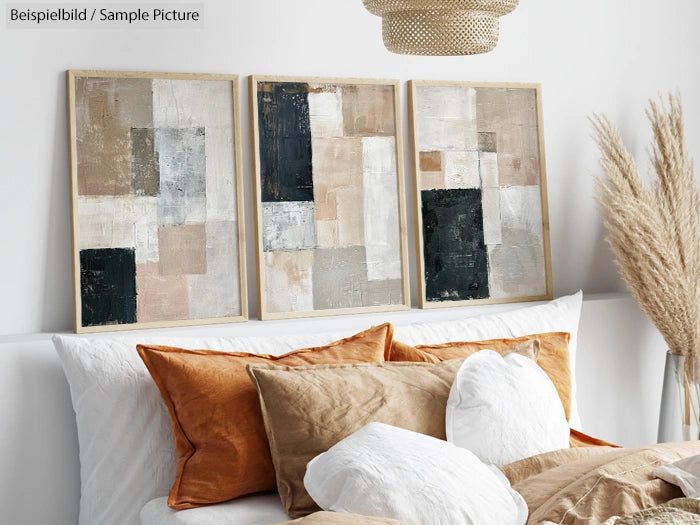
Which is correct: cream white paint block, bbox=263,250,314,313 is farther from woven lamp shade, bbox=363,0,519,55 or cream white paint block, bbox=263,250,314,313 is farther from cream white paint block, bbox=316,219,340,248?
woven lamp shade, bbox=363,0,519,55

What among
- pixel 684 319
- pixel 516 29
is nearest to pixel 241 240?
pixel 516 29

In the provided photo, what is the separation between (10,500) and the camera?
7.75ft

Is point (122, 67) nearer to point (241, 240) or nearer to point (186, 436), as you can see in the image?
point (241, 240)

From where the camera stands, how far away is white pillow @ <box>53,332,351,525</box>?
7.51 ft

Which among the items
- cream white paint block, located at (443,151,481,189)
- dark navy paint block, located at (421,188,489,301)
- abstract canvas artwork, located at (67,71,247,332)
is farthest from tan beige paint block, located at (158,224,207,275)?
cream white paint block, located at (443,151,481,189)

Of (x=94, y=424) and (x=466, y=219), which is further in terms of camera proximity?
(x=466, y=219)

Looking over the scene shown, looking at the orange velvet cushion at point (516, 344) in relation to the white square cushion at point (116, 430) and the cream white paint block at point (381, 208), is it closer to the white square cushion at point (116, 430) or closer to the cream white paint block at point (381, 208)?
the cream white paint block at point (381, 208)

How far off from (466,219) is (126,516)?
1.48 m

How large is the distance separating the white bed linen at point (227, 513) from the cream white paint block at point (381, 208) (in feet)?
3.05

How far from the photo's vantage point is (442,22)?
2.12 meters

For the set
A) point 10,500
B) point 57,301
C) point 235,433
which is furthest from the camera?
point 57,301

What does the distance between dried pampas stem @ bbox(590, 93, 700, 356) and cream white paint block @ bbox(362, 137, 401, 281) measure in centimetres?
74

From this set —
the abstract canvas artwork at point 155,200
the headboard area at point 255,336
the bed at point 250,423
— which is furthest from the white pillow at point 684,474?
the abstract canvas artwork at point 155,200

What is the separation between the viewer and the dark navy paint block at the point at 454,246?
296cm
